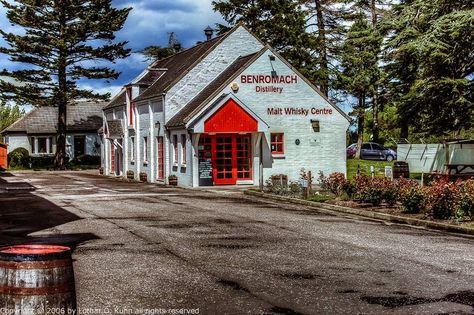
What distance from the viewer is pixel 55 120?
68875 millimetres

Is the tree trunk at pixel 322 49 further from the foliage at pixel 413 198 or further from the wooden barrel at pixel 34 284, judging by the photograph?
the wooden barrel at pixel 34 284

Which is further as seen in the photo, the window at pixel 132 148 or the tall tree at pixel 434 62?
the window at pixel 132 148

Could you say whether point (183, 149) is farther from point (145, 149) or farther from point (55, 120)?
point (55, 120)

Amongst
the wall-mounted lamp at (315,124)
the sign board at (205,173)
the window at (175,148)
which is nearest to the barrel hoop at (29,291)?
the sign board at (205,173)

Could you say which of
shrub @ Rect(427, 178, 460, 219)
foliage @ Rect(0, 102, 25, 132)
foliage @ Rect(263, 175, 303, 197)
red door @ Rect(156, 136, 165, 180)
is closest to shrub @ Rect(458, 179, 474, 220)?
shrub @ Rect(427, 178, 460, 219)

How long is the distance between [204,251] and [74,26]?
48.7 m

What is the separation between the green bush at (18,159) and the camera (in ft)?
202

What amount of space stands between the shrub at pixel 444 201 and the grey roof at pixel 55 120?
179 feet

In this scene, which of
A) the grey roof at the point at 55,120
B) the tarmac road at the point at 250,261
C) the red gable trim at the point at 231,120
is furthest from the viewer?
the grey roof at the point at 55,120

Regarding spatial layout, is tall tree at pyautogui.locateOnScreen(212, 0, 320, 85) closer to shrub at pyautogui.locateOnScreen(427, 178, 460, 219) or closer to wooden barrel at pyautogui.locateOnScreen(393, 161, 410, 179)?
wooden barrel at pyautogui.locateOnScreen(393, 161, 410, 179)

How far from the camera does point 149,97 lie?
38438mm

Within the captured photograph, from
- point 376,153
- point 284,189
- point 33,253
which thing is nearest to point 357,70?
point 376,153

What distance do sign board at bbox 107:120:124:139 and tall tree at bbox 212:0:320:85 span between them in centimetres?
1456

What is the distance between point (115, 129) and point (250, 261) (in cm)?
3622
